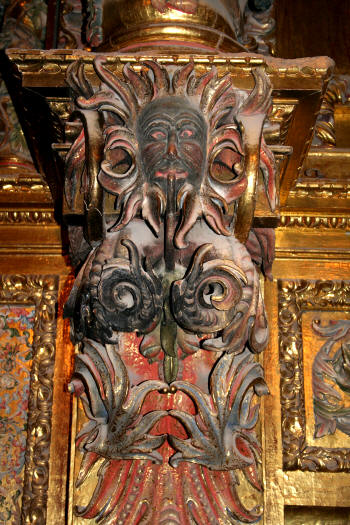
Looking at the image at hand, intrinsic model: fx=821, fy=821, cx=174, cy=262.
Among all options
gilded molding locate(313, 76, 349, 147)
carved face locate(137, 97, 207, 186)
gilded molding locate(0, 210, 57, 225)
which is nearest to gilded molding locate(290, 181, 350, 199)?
gilded molding locate(313, 76, 349, 147)

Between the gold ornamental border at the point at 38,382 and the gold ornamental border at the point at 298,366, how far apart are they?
0.52 m

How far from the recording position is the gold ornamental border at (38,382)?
173cm

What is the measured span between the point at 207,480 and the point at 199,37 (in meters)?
0.92

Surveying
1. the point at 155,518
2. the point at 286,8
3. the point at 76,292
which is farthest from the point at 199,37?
the point at 155,518

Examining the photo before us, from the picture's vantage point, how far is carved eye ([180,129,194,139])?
4.97 ft

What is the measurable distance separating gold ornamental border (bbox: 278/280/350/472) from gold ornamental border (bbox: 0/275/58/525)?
516 millimetres

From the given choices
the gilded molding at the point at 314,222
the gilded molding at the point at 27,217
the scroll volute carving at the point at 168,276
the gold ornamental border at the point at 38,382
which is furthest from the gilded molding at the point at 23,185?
the gilded molding at the point at 314,222

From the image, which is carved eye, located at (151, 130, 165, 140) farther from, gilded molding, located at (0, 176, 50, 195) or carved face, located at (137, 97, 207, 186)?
gilded molding, located at (0, 176, 50, 195)

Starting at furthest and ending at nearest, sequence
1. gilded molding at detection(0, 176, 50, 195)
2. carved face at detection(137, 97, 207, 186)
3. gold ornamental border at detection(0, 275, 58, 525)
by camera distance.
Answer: gilded molding at detection(0, 176, 50, 195)
gold ornamental border at detection(0, 275, 58, 525)
carved face at detection(137, 97, 207, 186)

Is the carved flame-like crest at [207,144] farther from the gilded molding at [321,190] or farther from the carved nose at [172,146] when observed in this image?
the gilded molding at [321,190]

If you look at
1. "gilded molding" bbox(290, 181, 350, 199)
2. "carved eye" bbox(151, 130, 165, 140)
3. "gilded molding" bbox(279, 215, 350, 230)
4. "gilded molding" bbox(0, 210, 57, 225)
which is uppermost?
"gilded molding" bbox(290, 181, 350, 199)

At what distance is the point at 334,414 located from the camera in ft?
5.96

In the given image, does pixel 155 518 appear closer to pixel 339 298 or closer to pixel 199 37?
pixel 339 298

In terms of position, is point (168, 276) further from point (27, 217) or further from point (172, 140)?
point (27, 217)
